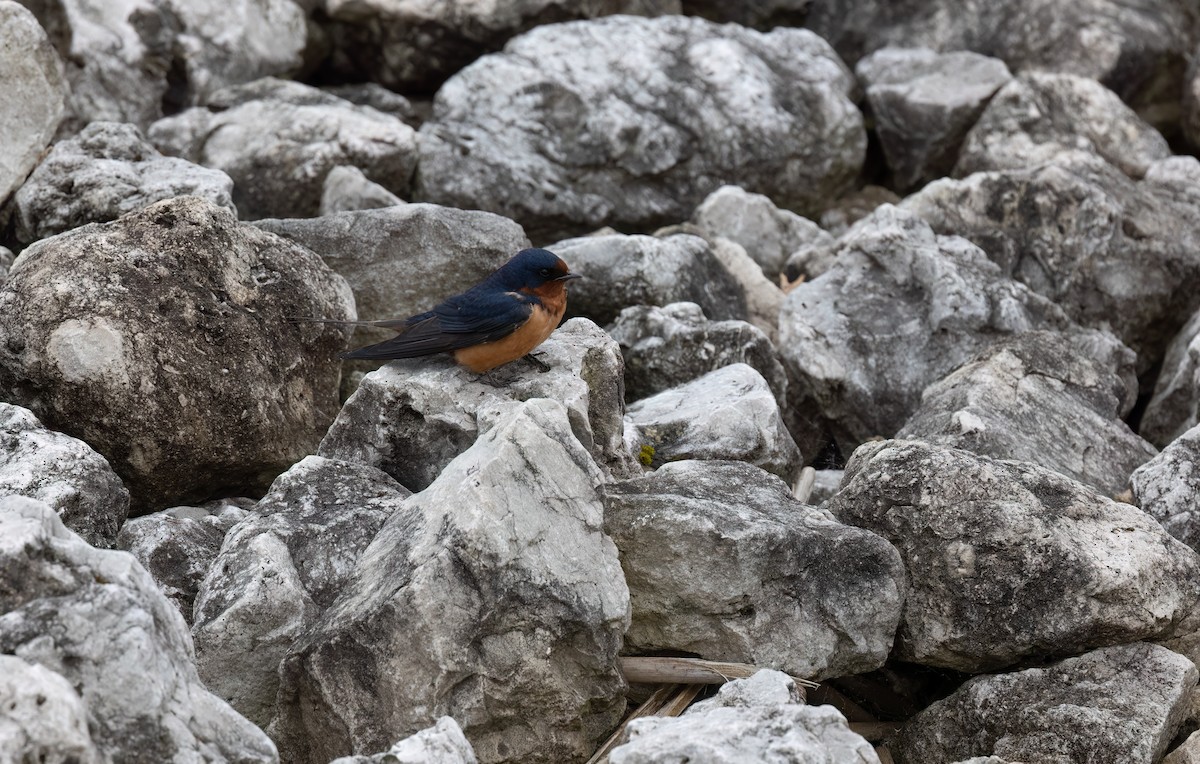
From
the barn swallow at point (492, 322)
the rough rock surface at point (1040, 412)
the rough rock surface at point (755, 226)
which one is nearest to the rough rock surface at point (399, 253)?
the barn swallow at point (492, 322)

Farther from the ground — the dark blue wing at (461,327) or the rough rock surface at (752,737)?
the rough rock surface at (752,737)

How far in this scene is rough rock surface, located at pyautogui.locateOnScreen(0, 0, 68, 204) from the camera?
631 centimetres

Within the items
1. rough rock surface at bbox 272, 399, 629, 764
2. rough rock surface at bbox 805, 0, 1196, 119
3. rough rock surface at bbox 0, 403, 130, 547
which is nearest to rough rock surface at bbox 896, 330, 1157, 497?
rough rock surface at bbox 272, 399, 629, 764

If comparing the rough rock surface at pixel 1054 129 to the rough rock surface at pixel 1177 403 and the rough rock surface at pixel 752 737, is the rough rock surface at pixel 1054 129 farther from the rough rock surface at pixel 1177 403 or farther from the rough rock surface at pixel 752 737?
the rough rock surface at pixel 752 737

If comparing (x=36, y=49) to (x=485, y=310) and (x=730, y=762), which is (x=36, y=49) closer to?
(x=485, y=310)

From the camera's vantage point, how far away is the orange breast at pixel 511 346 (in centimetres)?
513

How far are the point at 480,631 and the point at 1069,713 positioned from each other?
189 cm

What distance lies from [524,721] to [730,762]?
945 millimetres

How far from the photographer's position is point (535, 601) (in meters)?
3.82

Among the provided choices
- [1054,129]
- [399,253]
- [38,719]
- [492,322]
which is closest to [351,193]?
[399,253]

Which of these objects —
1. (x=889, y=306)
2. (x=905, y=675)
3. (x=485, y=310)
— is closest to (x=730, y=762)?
(x=905, y=675)

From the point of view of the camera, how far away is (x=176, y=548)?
4.47 metres

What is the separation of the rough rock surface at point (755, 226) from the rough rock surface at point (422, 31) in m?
1.94

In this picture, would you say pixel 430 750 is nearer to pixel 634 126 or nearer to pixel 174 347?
pixel 174 347
